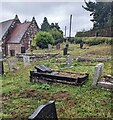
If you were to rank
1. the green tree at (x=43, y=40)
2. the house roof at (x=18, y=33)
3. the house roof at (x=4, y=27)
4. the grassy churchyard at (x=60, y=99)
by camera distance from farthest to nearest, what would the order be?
the house roof at (x=4, y=27) < the house roof at (x=18, y=33) < the green tree at (x=43, y=40) < the grassy churchyard at (x=60, y=99)

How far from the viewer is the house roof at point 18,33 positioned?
31688 mm

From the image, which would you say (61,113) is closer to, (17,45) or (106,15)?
(17,45)

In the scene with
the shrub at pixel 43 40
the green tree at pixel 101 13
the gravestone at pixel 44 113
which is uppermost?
the green tree at pixel 101 13

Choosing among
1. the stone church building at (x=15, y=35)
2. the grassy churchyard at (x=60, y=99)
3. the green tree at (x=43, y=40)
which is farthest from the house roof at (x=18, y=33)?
the grassy churchyard at (x=60, y=99)

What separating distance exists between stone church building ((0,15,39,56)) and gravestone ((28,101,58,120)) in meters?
27.3

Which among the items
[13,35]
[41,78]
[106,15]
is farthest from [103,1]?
[41,78]

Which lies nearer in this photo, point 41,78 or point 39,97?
point 39,97

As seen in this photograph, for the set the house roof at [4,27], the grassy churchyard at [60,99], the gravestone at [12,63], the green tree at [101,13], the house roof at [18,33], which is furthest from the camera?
the green tree at [101,13]

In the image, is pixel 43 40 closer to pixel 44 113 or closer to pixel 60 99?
pixel 60 99

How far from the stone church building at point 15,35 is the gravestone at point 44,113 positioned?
1075 inches

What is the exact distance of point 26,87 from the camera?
803 cm

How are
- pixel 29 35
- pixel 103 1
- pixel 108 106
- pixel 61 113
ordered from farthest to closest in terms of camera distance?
pixel 103 1
pixel 29 35
pixel 108 106
pixel 61 113

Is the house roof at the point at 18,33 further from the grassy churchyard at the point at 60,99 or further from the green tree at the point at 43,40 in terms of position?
the grassy churchyard at the point at 60,99

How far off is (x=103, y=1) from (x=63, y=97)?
3330cm
